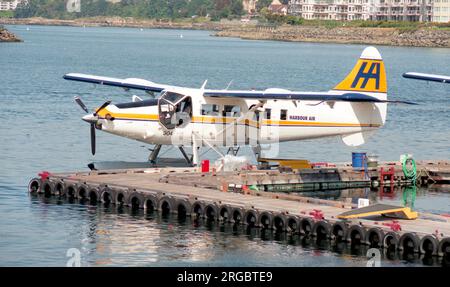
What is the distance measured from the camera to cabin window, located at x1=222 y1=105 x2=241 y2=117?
33.4 m

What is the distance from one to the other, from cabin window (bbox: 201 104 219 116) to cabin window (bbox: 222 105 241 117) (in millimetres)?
223

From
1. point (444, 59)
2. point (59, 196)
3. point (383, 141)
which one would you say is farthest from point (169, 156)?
point (444, 59)

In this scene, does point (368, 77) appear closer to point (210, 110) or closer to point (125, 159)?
point (210, 110)

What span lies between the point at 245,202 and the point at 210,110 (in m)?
5.58

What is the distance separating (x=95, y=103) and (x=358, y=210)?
106ft

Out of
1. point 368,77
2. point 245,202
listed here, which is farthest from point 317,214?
point 368,77

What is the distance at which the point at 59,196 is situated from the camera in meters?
30.8

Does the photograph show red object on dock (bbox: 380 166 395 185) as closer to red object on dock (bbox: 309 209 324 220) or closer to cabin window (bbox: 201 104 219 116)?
cabin window (bbox: 201 104 219 116)

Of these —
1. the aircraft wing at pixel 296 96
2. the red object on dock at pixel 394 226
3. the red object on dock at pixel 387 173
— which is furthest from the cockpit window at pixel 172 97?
the red object on dock at pixel 394 226

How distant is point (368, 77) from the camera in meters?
33.8

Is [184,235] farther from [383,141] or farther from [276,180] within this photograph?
[383,141]

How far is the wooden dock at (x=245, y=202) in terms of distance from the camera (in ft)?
82.4

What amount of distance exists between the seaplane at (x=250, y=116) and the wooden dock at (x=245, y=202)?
1136 millimetres

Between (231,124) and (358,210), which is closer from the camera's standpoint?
(358,210)
